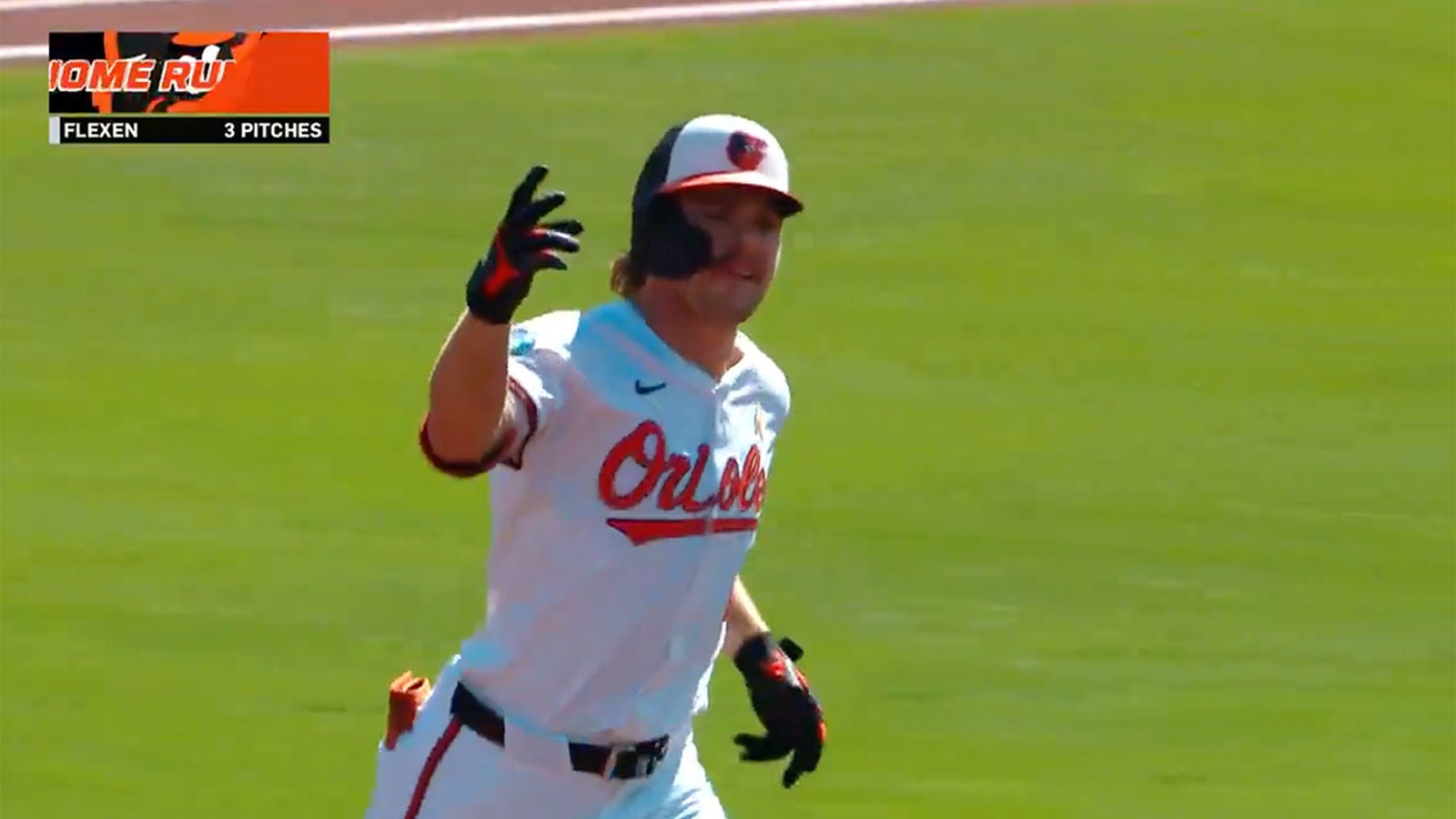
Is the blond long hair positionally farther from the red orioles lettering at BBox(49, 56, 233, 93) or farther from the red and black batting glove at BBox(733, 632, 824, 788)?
the red orioles lettering at BBox(49, 56, 233, 93)

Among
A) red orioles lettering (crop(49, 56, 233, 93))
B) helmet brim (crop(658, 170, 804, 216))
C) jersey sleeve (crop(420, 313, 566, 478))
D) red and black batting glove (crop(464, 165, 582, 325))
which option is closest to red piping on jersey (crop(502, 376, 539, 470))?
jersey sleeve (crop(420, 313, 566, 478))

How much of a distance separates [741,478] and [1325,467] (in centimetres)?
711

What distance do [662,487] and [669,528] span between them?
0.09 metres

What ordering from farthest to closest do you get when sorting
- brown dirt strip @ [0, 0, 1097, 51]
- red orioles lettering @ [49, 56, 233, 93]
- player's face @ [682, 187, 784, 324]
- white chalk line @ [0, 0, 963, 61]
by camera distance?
white chalk line @ [0, 0, 963, 61] < brown dirt strip @ [0, 0, 1097, 51] < red orioles lettering @ [49, 56, 233, 93] < player's face @ [682, 187, 784, 324]

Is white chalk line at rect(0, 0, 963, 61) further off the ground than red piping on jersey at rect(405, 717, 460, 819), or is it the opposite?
white chalk line at rect(0, 0, 963, 61)

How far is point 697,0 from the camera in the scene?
19531mm

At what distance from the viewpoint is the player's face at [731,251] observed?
15.5 feet

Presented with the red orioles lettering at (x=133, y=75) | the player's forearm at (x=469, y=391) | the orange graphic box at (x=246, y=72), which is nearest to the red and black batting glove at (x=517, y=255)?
the player's forearm at (x=469, y=391)

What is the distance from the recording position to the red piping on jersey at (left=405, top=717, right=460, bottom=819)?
4.89 metres

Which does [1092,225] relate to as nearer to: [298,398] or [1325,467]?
[1325,467]

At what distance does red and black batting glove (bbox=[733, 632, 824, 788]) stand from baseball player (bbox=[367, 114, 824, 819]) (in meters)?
0.44

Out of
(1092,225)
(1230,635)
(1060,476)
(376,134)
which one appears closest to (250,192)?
(376,134)
